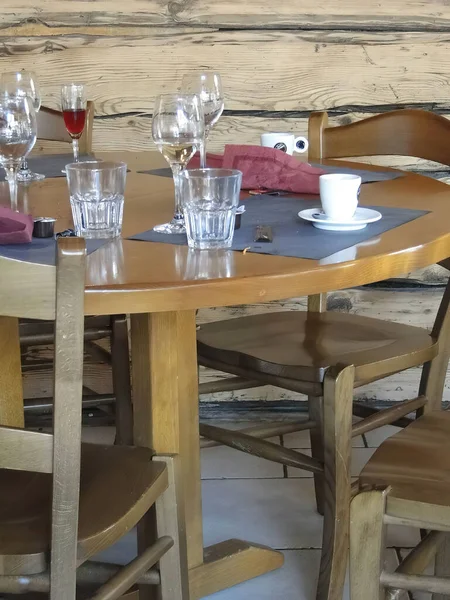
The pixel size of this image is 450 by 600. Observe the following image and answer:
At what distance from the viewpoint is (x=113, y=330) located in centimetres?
203

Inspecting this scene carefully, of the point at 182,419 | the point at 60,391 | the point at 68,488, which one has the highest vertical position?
the point at 60,391

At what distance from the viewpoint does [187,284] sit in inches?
38.1

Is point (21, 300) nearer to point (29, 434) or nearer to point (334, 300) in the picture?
point (29, 434)

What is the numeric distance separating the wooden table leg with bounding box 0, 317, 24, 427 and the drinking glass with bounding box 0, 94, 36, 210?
0.71ft

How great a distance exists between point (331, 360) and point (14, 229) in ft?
2.40

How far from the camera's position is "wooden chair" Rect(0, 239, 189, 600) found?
85 cm

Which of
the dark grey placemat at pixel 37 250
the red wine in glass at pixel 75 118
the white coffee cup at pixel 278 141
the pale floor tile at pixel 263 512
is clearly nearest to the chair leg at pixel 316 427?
the pale floor tile at pixel 263 512

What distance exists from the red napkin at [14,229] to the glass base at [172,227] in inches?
7.4

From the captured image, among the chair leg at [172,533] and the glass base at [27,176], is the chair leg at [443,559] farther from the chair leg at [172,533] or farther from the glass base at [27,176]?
the glass base at [27,176]

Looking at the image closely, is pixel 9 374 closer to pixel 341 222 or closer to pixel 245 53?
pixel 341 222

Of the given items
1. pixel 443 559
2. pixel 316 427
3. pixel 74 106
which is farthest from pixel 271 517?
pixel 74 106

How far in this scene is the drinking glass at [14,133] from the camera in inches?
56.9

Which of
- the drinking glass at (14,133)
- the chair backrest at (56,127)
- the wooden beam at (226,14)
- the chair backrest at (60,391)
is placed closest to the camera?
the chair backrest at (60,391)

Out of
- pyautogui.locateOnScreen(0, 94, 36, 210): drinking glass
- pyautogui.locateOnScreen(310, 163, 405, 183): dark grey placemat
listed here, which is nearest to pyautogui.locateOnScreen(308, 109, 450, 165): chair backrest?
pyautogui.locateOnScreen(310, 163, 405, 183): dark grey placemat
